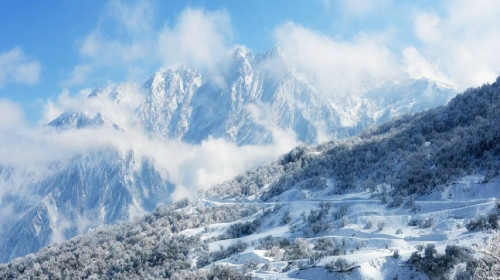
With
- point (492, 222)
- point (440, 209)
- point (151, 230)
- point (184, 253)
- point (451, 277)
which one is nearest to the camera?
point (451, 277)

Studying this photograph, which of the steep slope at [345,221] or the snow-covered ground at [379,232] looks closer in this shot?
the snow-covered ground at [379,232]

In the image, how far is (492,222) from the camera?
5334 centimetres

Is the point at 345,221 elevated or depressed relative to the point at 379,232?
elevated

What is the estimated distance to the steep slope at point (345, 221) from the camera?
52531 mm

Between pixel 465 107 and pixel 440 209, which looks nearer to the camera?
pixel 440 209

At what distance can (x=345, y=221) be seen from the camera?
228ft

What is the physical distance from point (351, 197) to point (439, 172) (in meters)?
15.5

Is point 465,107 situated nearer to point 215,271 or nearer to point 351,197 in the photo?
point 351,197

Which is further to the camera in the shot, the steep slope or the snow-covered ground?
the steep slope

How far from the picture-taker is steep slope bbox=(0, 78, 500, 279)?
52.5 metres

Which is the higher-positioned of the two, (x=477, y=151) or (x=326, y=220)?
(x=477, y=151)

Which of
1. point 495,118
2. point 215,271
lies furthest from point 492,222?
point 495,118

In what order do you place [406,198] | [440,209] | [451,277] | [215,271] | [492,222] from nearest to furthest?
[451,277] < [492,222] < [215,271] < [440,209] < [406,198]

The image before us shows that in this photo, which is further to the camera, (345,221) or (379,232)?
(345,221)
